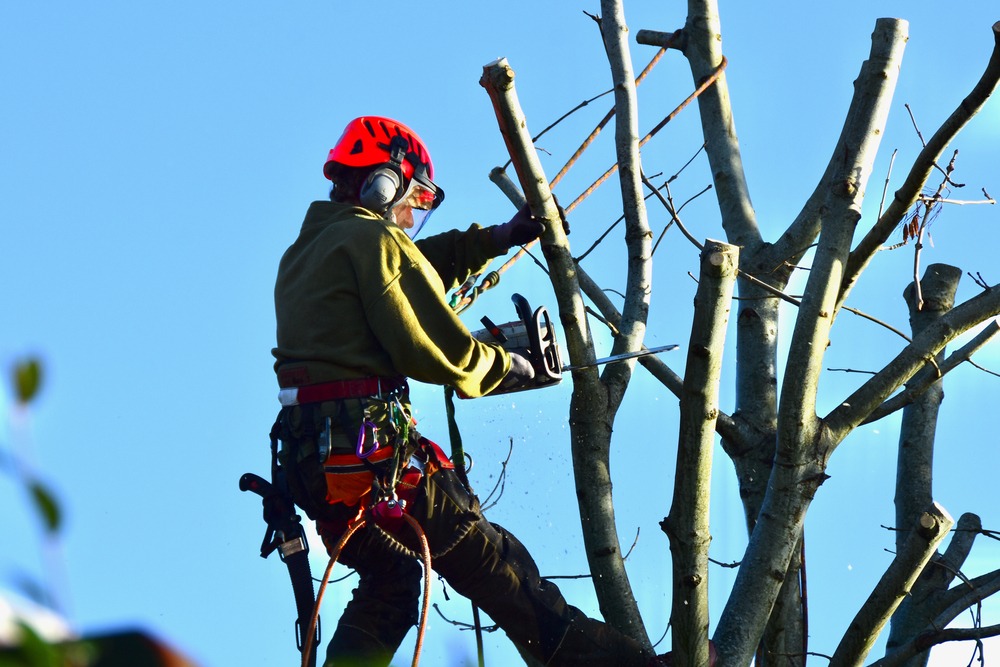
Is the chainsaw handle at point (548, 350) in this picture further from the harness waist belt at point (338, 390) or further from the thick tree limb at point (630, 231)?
the harness waist belt at point (338, 390)

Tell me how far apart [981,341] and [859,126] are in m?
1.15

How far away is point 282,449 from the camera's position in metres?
3.11

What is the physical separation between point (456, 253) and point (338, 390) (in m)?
0.97

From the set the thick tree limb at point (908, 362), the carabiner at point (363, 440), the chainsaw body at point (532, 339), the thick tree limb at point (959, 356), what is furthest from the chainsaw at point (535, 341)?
the thick tree limb at point (959, 356)

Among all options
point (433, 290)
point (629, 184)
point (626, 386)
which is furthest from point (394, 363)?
point (629, 184)

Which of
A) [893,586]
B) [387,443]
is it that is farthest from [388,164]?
[893,586]

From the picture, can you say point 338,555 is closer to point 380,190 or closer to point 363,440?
point 363,440

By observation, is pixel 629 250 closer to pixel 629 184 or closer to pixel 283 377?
pixel 629 184

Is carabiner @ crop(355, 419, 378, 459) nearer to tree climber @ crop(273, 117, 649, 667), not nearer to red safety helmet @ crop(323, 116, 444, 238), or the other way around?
tree climber @ crop(273, 117, 649, 667)

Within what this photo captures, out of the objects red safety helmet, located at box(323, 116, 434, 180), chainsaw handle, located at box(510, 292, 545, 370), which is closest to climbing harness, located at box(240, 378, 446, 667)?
chainsaw handle, located at box(510, 292, 545, 370)

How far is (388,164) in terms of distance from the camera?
351cm

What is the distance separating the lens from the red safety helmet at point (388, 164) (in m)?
3.46

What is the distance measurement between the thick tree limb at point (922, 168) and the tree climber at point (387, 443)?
1089mm

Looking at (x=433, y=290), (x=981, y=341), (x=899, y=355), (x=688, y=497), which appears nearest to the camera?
(x=688, y=497)
